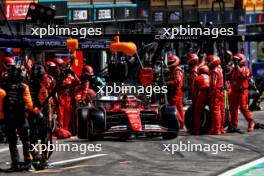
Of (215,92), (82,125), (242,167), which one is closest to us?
(242,167)

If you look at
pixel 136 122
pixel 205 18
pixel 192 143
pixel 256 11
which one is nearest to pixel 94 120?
pixel 136 122

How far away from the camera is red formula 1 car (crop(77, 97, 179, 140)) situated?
16.0m

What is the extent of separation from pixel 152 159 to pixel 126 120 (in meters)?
2.74

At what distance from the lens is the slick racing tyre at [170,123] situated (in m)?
16.2

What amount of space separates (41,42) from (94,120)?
253 cm

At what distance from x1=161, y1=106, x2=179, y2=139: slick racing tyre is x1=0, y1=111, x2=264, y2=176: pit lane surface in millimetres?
208

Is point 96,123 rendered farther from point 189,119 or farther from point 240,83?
point 240,83

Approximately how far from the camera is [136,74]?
18375mm

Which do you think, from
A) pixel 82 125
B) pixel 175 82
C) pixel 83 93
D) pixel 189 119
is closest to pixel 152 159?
pixel 82 125

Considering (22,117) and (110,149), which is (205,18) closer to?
(110,149)

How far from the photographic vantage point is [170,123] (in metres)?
16.3

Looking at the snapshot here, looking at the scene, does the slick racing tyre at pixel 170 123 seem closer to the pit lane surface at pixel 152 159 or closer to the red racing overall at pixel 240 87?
the pit lane surface at pixel 152 159

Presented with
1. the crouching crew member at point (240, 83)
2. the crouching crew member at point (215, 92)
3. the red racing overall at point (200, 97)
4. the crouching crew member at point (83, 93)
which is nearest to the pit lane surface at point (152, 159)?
the crouching crew member at point (215, 92)

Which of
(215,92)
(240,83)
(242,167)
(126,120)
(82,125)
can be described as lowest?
(242,167)
